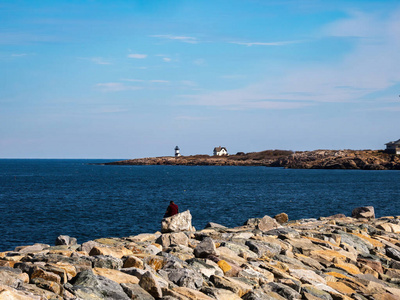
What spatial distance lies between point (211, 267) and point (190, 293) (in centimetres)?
226

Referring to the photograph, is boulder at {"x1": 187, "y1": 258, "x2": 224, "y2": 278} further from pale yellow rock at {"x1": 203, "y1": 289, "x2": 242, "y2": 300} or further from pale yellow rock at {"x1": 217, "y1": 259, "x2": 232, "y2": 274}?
pale yellow rock at {"x1": 203, "y1": 289, "x2": 242, "y2": 300}

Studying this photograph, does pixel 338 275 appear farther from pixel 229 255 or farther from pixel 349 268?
pixel 229 255

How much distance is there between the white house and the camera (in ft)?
515

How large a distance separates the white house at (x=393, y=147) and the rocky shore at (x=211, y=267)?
151968mm

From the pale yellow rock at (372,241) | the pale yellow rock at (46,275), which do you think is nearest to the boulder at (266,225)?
the pale yellow rock at (372,241)

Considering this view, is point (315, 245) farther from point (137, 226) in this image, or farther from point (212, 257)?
point (137, 226)

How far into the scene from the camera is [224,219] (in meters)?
38.3

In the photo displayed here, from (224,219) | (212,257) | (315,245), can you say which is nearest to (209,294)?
(212,257)

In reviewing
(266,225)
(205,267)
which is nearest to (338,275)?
(205,267)

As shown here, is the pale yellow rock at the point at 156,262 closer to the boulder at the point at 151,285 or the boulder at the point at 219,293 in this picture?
the boulder at the point at 219,293

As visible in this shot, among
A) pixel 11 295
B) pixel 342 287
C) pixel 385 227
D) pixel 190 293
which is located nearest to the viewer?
pixel 11 295

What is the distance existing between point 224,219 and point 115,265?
29.0 meters

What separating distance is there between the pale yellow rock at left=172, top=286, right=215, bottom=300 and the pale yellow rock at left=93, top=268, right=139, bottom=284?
2.84ft

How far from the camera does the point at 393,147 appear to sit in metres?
159
